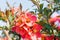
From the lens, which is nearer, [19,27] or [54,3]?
[19,27]

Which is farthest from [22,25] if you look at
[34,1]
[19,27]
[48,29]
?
[34,1]

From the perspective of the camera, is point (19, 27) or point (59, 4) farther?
point (59, 4)

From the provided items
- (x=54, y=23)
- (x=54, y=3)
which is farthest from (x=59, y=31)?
(x=54, y=3)

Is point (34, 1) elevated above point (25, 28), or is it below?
above

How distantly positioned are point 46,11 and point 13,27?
26cm

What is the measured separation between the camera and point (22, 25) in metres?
1.01

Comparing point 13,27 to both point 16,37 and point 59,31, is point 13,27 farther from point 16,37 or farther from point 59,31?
point 59,31

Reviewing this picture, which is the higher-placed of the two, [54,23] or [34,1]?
[34,1]

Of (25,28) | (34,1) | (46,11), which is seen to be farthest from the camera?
(34,1)

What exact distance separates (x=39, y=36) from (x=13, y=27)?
0.47 ft

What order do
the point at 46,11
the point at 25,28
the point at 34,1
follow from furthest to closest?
the point at 34,1 → the point at 46,11 → the point at 25,28

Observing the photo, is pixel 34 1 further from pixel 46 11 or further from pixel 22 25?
pixel 22 25

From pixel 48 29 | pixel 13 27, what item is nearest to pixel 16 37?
pixel 13 27

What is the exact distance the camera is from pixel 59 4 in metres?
1.25
